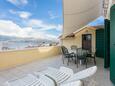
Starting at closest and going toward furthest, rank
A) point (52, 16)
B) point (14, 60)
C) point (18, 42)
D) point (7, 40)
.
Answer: point (14, 60) < point (7, 40) < point (18, 42) < point (52, 16)

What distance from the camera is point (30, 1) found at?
6293 mm

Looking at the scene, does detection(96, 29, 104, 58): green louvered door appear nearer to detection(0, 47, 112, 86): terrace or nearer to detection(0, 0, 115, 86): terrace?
detection(0, 0, 115, 86): terrace

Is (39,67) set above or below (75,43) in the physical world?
below

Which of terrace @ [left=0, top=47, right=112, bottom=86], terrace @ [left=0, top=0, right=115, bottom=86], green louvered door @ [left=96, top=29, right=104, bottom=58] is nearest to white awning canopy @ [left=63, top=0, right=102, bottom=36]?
terrace @ [left=0, top=0, right=115, bottom=86]

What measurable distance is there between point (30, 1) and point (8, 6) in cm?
138

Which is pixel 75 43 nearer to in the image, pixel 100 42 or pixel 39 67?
pixel 100 42

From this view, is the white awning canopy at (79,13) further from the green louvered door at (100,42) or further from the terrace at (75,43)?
the green louvered door at (100,42)

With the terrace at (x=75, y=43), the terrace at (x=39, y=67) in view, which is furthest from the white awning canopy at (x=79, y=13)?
the terrace at (x=39, y=67)

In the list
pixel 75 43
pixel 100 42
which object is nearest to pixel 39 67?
pixel 100 42

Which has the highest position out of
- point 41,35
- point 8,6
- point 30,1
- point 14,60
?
point 30,1

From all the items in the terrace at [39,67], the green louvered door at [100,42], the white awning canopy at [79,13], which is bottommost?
the terrace at [39,67]

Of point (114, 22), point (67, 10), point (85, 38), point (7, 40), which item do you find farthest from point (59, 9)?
point (114, 22)

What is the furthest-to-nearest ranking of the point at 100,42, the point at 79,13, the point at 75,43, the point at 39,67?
the point at 75,43
the point at 100,42
the point at 79,13
the point at 39,67

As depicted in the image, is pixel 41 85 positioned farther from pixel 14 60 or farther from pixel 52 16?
pixel 52 16
